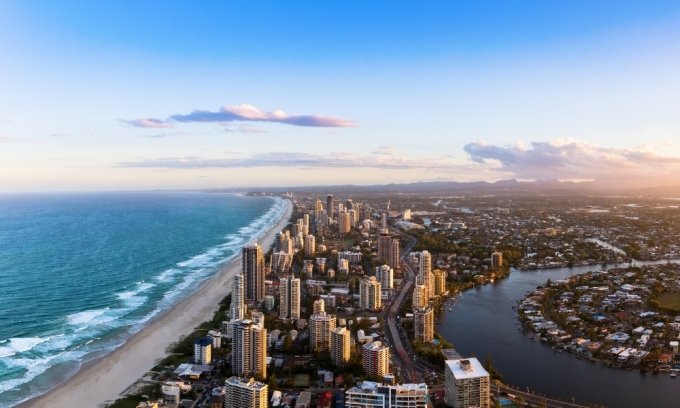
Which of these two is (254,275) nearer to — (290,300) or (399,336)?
(290,300)

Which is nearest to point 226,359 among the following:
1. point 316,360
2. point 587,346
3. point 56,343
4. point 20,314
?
point 316,360

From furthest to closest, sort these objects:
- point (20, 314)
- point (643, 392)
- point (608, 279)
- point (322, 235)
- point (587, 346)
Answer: point (322, 235), point (608, 279), point (20, 314), point (587, 346), point (643, 392)

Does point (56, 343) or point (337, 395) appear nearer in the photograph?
point (337, 395)

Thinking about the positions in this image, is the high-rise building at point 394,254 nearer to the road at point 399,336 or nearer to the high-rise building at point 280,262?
the road at point 399,336

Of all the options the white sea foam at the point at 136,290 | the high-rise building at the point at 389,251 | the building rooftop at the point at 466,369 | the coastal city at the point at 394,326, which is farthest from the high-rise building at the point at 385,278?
the building rooftop at the point at 466,369

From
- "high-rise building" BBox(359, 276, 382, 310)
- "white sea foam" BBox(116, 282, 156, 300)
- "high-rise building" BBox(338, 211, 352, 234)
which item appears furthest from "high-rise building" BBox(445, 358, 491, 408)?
"high-rise building" BBox(338, 211, 352, 234)

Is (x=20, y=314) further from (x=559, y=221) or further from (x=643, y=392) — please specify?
(x=559, y=221)
